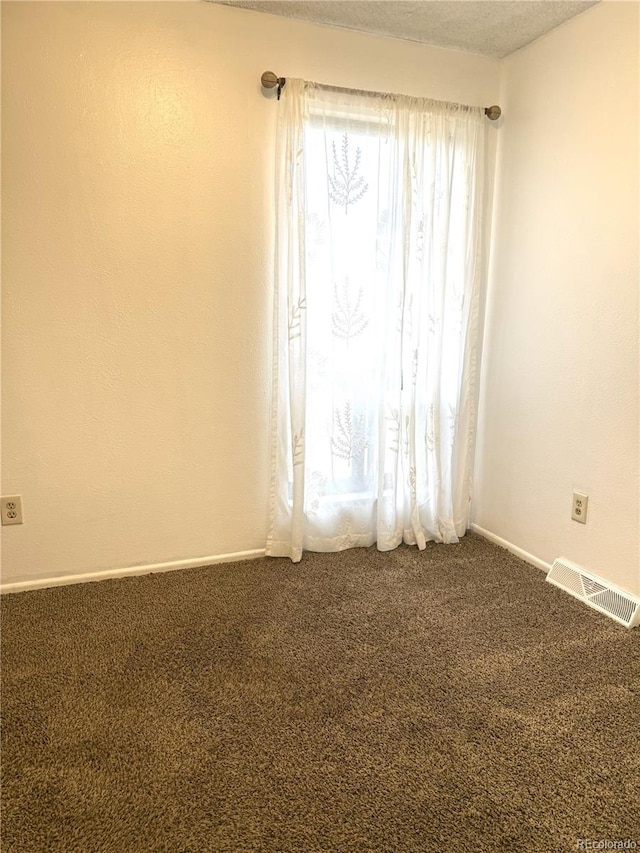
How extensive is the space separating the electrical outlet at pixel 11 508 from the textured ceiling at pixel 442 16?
2051mm

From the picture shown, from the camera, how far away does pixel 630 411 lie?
6.95 feet

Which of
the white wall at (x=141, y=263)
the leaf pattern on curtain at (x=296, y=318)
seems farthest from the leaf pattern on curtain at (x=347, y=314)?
the white wall at (x=141, y=263)

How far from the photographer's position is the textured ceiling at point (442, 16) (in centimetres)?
220

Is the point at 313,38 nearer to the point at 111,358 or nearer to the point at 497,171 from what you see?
the point at 497,171

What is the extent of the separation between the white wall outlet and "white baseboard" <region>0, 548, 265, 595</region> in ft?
4.38

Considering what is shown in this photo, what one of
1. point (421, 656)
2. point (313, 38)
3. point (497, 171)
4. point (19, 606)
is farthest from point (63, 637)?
point (497, 171)

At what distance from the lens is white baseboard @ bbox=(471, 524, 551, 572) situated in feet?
8.39

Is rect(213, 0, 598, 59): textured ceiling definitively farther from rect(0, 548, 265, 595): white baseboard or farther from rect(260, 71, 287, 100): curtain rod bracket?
rect(0, 548, 265, 595): white baseboard

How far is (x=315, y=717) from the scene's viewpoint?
1.60m

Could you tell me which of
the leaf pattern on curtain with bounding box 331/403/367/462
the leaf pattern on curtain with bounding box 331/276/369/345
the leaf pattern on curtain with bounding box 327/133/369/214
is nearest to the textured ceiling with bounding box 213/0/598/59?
the leaf pattern on curtain with bounding box 327/133/369/214

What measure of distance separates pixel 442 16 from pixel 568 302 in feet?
4.02

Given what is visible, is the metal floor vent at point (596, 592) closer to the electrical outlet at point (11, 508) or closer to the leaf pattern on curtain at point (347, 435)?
the leaf pattern on curtain at point (347, 435)

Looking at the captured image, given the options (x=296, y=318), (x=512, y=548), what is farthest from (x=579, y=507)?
(x=296, y=318)

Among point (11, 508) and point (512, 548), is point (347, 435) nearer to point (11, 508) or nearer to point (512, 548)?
point (512, 548)
